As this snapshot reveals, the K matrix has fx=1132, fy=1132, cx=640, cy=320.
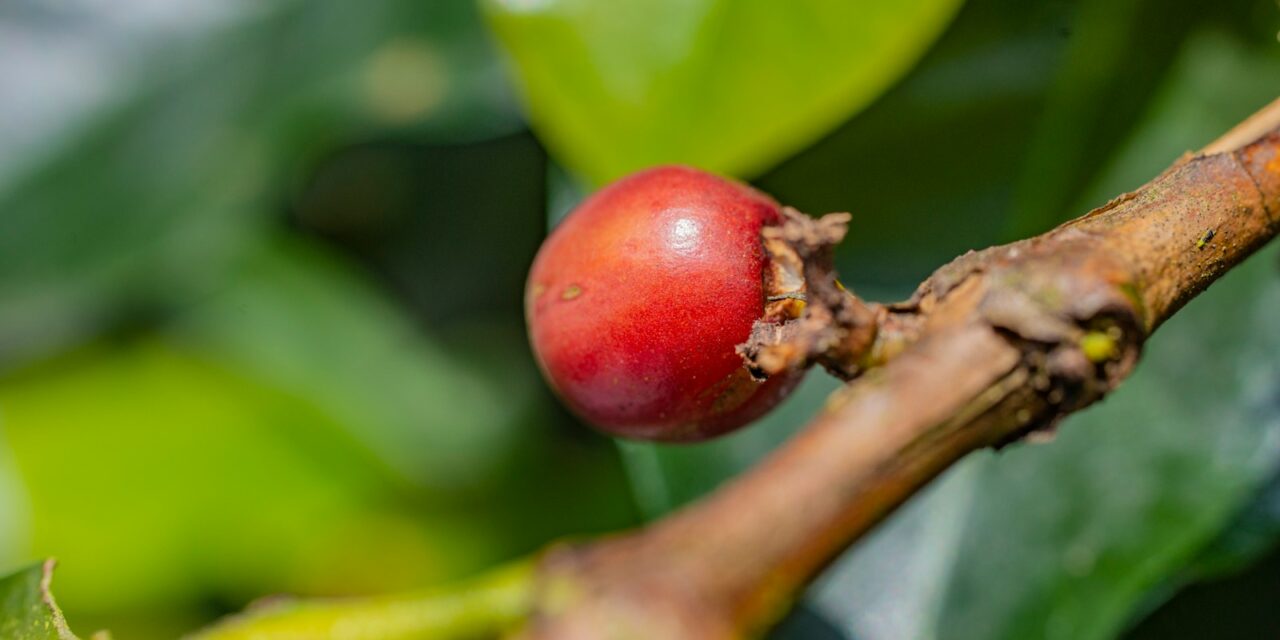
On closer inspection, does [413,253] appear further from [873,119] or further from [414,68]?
[873,119]

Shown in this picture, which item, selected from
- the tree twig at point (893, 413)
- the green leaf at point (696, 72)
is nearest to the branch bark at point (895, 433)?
the tree twig at point (893, 413)

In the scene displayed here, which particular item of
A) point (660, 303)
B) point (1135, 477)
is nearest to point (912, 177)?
point (1135, 477)

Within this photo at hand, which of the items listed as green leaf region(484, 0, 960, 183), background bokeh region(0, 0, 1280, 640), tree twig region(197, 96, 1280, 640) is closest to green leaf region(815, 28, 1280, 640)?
background bokeh region(0, 0, 1280, 640)

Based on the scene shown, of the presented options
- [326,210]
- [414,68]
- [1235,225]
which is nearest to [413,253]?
[326,210]

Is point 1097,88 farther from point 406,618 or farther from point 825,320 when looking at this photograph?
point 406,618

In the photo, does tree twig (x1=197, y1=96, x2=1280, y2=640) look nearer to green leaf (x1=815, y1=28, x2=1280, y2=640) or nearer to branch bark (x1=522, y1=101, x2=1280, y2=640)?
branch bark (x1=522, y1=101, x2=1280, y2=640)

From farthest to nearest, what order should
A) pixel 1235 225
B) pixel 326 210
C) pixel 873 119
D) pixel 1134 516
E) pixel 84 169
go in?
pixel 326 210, pixel 84 169, pixel 873 119, pixel 1134 516, pixel 1235 225
